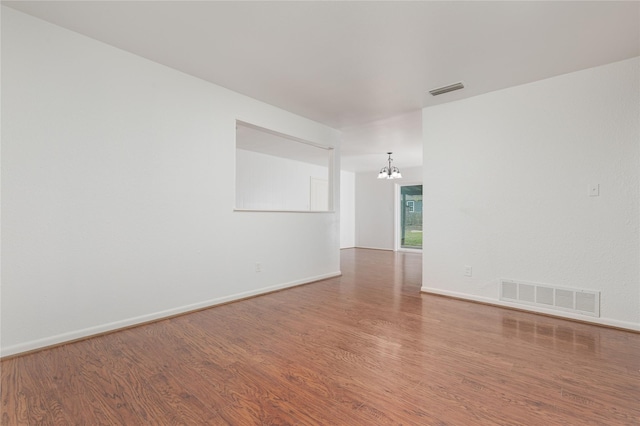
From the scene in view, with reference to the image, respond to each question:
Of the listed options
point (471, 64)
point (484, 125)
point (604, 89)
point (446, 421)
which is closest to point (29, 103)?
point (446, 421)

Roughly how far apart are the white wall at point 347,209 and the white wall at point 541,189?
5160 millimetres

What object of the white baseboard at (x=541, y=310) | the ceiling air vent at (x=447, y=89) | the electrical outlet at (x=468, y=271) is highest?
the ceiling air vent at (x=447, y=89)

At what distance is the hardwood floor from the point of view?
143cm

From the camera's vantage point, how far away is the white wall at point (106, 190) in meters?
2.04

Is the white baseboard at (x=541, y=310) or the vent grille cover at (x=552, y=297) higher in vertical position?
the vent grille cover at (x=552, y=297)

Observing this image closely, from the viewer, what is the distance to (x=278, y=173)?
6.97m

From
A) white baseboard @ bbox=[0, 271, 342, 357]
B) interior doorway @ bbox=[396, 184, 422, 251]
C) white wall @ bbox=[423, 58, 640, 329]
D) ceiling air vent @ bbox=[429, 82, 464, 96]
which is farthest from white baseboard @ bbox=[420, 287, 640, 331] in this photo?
interior doorway @ bbox=[396, 184, 422, 251]

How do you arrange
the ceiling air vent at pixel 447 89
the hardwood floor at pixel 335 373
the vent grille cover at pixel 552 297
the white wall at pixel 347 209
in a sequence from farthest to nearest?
the white wall at pixel 347 209 → the ceiling air vent at pixel 447 89 → the vent grille cover at pixel 552 297 → the hardwood floor at pixel 335 373

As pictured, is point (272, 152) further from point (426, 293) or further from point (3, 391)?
point (3, 391)

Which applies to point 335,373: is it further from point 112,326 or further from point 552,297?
point 552,297

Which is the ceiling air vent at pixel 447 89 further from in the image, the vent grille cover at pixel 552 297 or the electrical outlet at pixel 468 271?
the vent grille cover at pixel 552 297

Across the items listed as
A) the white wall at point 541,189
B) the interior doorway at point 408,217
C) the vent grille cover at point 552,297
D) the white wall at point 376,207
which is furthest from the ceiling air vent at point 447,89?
the interior doorway at point 408,217

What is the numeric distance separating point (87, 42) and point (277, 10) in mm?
1628

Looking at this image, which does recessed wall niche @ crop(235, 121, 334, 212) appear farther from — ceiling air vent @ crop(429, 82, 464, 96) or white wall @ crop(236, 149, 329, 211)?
ceiling air vent @ crop(429, 82, 464, 96)
